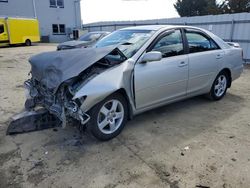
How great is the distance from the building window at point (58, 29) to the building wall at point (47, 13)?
36 centimetres

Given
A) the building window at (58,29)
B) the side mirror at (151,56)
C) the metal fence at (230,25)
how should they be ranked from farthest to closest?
1. the building window at (58,29)
2. the metal fence at (230,25)
3. the side mirror at (151,56)

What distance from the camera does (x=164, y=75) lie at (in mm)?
3865

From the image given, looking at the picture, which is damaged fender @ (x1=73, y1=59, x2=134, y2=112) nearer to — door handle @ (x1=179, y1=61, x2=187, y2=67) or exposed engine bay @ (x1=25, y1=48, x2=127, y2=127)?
exposed engine bay @ (x1=25, y1=48, x2=127, y2=127)

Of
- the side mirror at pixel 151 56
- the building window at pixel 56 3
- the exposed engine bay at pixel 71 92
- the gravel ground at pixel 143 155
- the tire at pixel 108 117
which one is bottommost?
the gravel ground at pixel 143 155

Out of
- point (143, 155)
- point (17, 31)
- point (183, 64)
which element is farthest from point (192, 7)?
point (143, 155)

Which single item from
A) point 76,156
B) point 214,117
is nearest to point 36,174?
point 76,156

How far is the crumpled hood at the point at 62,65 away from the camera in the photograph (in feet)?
10.1

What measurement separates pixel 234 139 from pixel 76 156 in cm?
237

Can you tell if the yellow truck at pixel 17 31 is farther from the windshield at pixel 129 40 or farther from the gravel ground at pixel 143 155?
the windshield at pixel 129 40

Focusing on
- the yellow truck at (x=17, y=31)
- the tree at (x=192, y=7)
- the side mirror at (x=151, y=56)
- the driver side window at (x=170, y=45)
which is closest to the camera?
the side mirror at (x=151, y=56)

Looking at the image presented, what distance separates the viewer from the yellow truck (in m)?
20.0

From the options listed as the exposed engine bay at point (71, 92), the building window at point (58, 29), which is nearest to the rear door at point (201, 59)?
the exposed engine bay at point (71, 92)

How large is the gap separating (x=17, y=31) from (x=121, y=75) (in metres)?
20.9

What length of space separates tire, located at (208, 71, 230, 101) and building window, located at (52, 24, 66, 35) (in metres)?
28.0
